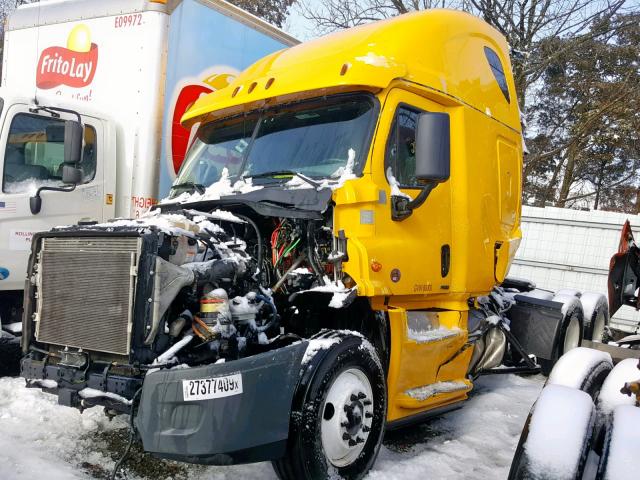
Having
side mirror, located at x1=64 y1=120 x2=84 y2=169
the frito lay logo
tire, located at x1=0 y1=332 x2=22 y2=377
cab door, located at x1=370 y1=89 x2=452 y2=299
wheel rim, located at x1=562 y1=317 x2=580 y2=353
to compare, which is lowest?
tire, located at x1=0 y1=332 x2=22 y2=377

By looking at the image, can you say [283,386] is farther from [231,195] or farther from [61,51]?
[61,51]

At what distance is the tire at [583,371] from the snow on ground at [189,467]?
1042 mm

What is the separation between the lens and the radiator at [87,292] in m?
3.54

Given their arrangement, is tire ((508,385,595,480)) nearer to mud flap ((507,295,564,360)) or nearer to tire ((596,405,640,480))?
tire ((596,405,640,480))

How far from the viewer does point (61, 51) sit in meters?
7.29

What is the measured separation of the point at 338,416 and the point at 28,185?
4094mm

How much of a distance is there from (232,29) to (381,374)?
502 centimetres

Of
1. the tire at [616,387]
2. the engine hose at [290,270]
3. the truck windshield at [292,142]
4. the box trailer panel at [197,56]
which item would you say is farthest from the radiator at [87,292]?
the box trailer panel at [197,56]

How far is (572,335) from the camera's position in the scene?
24.0 ft

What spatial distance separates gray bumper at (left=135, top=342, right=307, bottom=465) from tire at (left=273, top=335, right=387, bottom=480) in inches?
8.0

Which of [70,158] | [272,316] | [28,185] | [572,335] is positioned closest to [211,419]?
[272,316]

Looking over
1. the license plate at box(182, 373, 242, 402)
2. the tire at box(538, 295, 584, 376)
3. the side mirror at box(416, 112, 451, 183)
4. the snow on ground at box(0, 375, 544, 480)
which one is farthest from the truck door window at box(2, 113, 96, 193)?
the tire at box(538, 295, 584, 376)

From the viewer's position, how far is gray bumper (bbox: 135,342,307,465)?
10.4ft

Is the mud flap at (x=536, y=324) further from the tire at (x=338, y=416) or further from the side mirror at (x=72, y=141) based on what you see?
the side mirror at (x=72, y=141)
